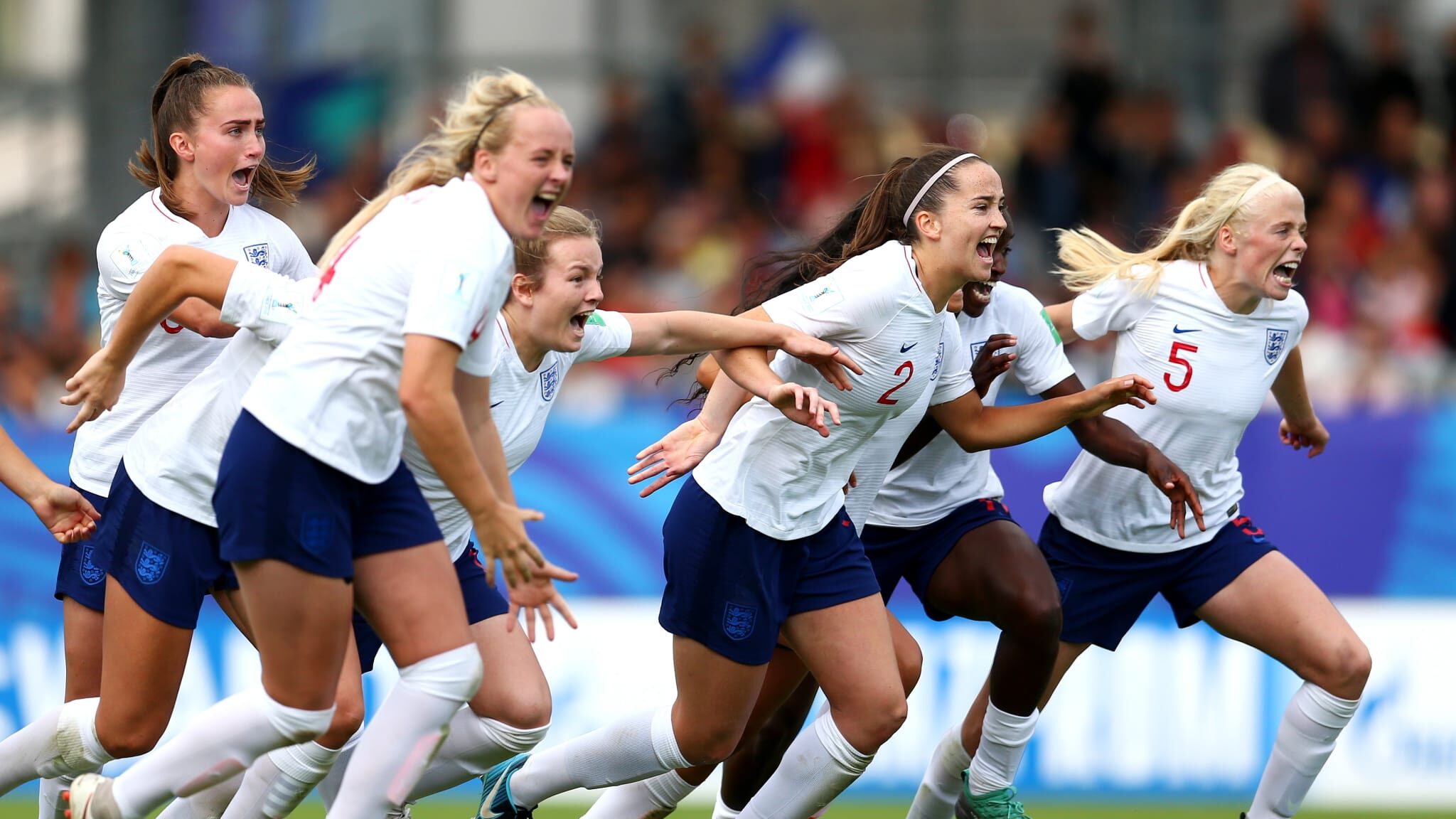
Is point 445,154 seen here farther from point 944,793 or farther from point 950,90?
point 950,90

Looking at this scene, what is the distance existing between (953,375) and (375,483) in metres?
2.05

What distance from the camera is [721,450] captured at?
210 inches

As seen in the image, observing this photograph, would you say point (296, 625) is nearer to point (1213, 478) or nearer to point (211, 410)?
point (211, 410)

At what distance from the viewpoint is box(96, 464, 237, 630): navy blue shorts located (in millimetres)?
4828

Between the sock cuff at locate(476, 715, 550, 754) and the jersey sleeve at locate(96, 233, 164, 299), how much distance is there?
167 centimetres

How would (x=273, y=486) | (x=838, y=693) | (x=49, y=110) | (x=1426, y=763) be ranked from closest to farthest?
1. (x=273, y=486)
2. (x=838, y=693)
3. (x=1426, y=763)
4. (x=49, y=110)

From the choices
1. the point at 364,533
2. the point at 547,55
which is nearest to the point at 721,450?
the point at 364,533

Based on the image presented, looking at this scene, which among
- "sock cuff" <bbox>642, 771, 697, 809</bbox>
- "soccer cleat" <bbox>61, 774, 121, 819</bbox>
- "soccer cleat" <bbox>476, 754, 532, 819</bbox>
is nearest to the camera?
"soccer cleat" <bbox>61, 774, 121, 819</bbox>

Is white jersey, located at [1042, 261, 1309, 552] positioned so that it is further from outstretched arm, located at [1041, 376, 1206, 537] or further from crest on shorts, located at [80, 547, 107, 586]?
crest on shorts, located at [80, 547, 107, 586]

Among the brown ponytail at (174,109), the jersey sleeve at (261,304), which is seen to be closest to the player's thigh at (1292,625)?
the jersey sleeve at (261,304)

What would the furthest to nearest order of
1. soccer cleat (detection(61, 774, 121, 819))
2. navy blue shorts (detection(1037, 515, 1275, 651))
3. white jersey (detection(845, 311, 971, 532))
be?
navy blue shorts (detection(1037, 515, 1275, 651))
white jersey (detection(845, 311, 971, 532))
soccer cleat (detection(61, 774, 121, 819))

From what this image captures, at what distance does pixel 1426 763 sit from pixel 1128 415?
10.9 ft

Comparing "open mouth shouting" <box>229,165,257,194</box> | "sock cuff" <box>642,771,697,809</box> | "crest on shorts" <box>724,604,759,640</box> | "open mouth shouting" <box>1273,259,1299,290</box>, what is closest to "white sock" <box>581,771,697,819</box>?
"sock cuff" <box>642,771,697,809</box>

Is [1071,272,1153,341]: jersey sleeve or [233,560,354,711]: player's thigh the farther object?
[1071,272,1153,341]: jersey sleeve
